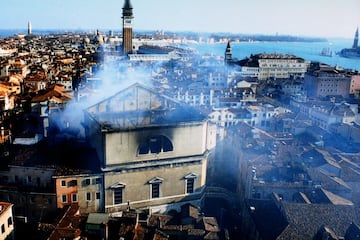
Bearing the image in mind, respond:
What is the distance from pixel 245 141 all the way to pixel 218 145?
10.1 feet

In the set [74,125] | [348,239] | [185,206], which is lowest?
[185,206]

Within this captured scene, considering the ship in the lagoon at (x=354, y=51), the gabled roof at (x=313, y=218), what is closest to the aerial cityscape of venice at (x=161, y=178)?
the gabled roof at (x=313, y=218)

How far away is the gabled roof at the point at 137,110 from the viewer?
19.7 meters

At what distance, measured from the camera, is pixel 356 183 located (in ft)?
59.3

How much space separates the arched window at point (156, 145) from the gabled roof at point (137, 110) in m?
1.01

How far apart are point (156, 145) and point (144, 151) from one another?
64cm

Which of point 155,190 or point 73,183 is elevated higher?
point 73,183

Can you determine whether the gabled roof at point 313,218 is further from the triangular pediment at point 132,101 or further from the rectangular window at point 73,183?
the triangular pediment at point 132,101

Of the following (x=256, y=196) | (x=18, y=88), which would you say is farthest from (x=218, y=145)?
(x=18, y=88)

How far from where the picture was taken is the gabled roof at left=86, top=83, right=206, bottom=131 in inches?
775

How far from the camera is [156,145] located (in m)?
18.4

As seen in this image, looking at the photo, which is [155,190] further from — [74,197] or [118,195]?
[74,197]

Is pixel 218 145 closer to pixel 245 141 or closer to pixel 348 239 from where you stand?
pixel 245 141

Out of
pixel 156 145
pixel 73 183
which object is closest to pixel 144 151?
pixel 156 145
